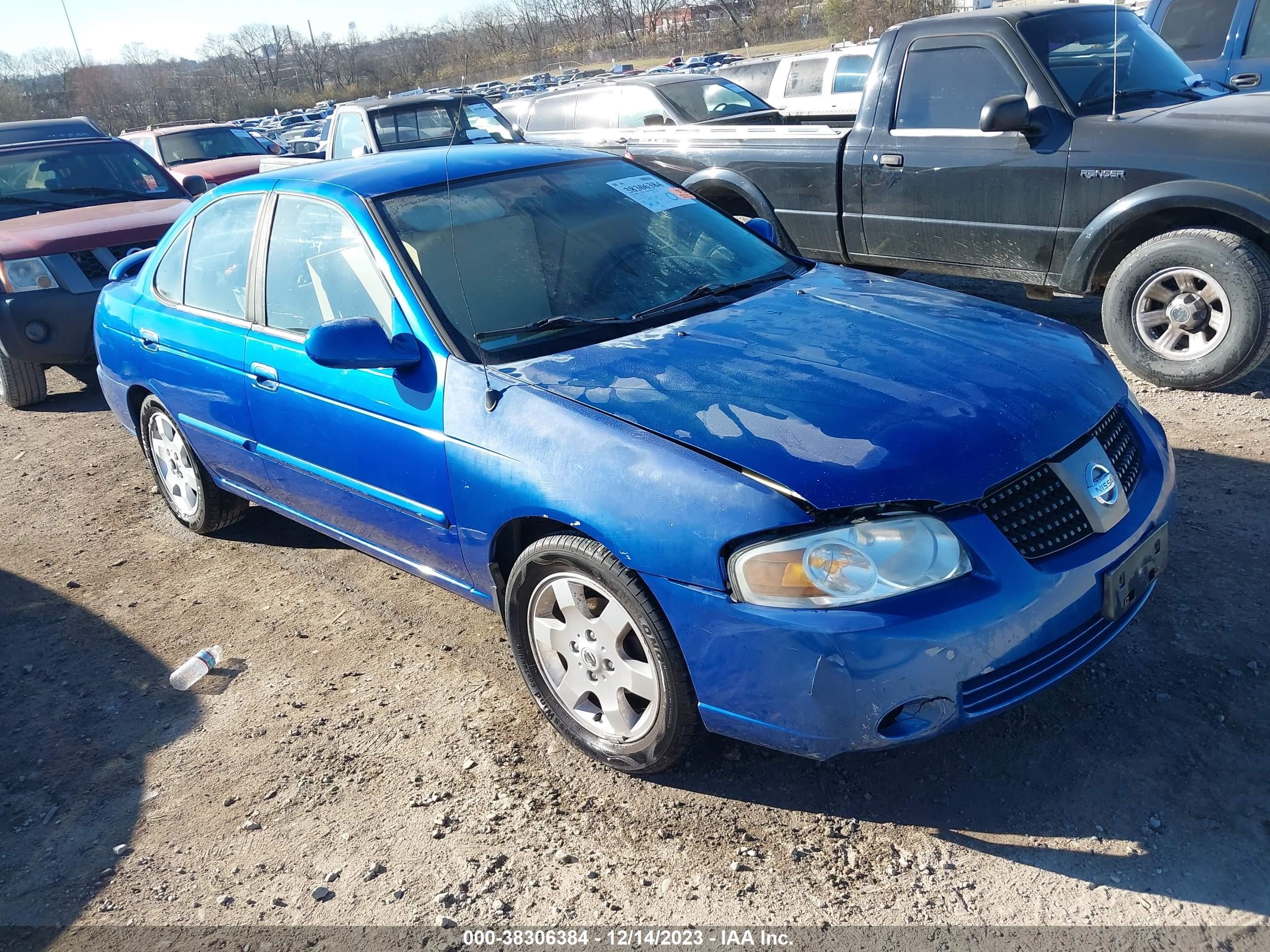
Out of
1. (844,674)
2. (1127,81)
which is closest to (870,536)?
(844,674)

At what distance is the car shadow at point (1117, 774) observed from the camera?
250 cm

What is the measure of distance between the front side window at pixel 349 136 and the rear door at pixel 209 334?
25.6 feet

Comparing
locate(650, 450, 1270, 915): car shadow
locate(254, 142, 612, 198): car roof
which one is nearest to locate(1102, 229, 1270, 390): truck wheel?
locate(650, 450, 1270, 915): car shadow

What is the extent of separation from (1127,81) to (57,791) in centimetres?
632

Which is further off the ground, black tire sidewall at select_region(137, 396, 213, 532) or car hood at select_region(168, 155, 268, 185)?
car hood at select_region(168, 155, 268, 185)

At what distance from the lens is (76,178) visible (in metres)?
8.55

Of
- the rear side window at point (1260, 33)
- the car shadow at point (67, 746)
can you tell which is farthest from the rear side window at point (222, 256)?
the rear side window at point (1260, 33)

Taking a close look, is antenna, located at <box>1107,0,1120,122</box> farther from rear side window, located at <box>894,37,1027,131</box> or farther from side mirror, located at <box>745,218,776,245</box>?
side mirror, located at <box>745,218,776,245</box>

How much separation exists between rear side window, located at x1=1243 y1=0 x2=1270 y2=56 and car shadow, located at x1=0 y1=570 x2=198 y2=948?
9746mm

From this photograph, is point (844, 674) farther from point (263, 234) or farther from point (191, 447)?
point (191, 447)

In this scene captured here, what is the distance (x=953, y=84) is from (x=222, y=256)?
Answer: 442cm

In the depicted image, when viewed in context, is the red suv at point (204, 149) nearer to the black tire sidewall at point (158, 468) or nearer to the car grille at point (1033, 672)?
the black tire sidewall at point (158, 468)

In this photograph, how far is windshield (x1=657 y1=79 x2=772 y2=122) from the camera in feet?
30.8

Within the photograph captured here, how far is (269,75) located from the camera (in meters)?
66.4
